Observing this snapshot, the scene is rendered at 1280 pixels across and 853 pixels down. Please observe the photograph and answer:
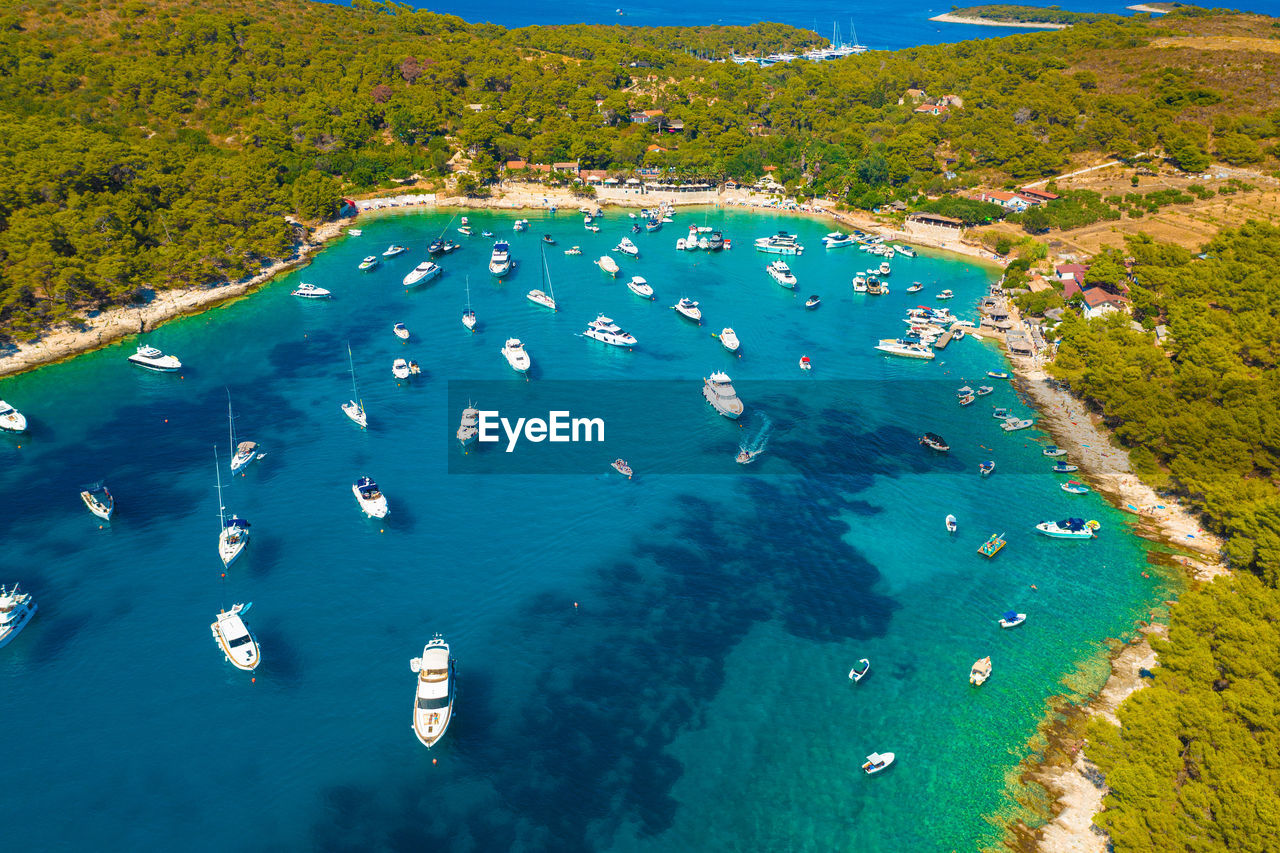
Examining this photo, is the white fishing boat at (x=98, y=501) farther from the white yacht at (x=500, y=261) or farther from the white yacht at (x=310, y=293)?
the white yacht at (x=500, y=261)

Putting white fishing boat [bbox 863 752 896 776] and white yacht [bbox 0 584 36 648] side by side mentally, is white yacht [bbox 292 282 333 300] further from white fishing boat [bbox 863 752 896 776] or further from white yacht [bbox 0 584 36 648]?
white fishing boat [bbox 863 752 896 776]

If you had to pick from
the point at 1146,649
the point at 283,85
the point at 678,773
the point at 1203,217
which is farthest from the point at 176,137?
the point at 1203,217

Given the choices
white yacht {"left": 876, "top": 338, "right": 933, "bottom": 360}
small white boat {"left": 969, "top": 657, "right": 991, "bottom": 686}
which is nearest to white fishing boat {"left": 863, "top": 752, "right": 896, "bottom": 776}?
small white boat {"left": 969, "top": 657, "right": 991, "bottom": 686}


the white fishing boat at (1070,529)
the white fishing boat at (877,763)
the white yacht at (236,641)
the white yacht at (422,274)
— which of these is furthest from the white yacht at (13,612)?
the white fishing boat at (1070,529)

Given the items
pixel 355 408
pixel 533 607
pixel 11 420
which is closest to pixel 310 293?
pixel 355 408

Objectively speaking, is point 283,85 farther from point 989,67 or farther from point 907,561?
point 989,67
